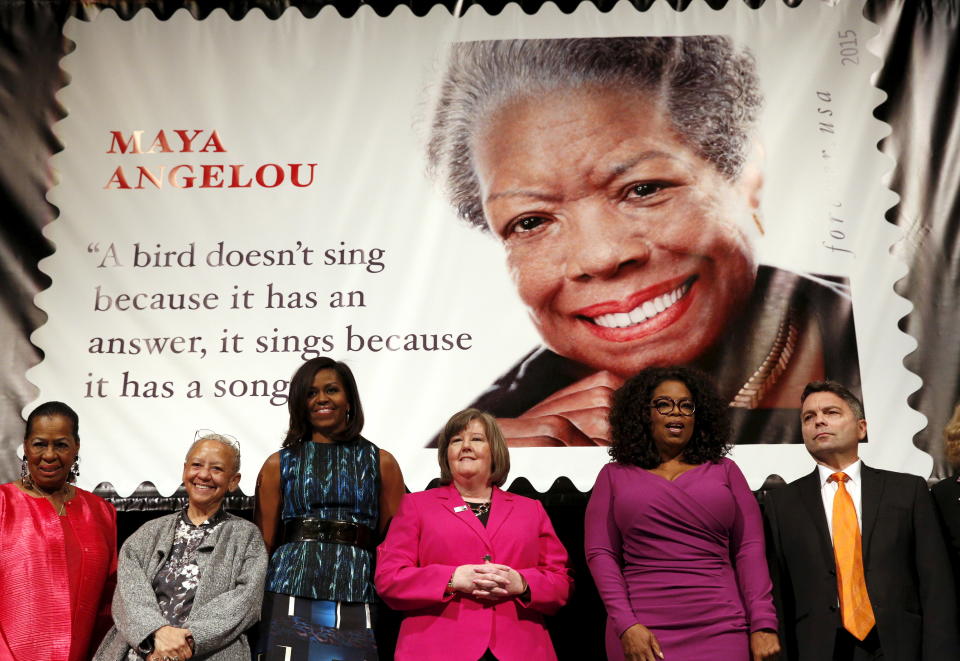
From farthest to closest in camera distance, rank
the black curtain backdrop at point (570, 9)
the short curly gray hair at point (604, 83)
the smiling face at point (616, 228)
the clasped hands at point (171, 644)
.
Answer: the short curly gray hair at point (604, 83) → the smiling face at point (616, 228) → the black curtain backdrop at point (570, 9) → the clasped hands at point (171, 644)

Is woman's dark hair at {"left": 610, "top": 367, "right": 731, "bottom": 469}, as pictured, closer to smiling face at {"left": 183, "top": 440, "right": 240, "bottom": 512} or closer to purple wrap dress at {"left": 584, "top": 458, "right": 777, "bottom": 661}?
purple wrap dress at {"left": 584, "top": 458, "right": 777, "bottom": 661}

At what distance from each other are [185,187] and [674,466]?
2.34 meters

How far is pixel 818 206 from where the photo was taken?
419 cm

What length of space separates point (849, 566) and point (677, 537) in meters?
0.52

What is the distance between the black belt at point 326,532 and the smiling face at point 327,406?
11.2 inches

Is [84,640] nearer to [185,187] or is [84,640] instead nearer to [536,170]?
[185,187]

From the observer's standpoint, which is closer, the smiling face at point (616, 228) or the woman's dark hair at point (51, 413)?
the woman's dark hair at point (51, 413)

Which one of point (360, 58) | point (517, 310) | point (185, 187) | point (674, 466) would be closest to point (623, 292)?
point (517, 310)

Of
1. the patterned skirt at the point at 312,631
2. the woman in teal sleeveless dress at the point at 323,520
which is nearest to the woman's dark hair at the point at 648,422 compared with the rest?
the woman in teal sleeveless dress at the point at 323,520

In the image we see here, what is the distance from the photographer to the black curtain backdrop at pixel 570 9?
4.00 metres

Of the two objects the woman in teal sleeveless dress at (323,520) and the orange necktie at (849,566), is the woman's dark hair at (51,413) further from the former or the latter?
the orange necktie at (849,566)

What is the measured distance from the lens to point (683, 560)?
3.07 metres

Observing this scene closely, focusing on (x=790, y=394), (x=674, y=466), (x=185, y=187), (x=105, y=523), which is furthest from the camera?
(x=185, y=187)

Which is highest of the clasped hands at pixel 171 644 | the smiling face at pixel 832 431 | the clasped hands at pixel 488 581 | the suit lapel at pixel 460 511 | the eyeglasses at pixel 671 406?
the eyeglasses at pixel 671 406
